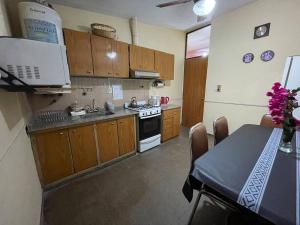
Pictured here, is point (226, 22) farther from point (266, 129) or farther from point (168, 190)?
point (168, 190)

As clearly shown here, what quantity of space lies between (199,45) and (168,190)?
12.4 feet

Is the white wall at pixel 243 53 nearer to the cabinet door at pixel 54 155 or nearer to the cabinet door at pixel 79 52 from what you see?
the cabinet door at pixel 79 52

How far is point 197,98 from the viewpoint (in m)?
3.85

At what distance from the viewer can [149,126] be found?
111 inches

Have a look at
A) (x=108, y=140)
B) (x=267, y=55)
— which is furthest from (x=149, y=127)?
(x=267, y=55)

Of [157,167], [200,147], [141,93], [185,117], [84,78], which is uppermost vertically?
[84,78]

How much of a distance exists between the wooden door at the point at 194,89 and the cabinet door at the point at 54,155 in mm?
3259

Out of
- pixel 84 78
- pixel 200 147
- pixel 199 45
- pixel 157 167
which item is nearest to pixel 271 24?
pixel 199 45

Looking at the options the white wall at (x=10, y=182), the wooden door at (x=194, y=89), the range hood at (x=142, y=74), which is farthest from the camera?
the wooden door at (x=194, y=89)

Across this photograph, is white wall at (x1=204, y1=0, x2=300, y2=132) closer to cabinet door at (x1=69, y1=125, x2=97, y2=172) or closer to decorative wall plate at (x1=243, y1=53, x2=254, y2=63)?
decorative wall plate at (x1=243, y1=53, x2=254, y2=63)

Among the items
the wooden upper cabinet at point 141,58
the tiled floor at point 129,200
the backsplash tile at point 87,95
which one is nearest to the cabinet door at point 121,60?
the wooden upper cabinet at point 141,58

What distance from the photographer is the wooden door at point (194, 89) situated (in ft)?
11.9

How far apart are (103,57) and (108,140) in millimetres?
1404

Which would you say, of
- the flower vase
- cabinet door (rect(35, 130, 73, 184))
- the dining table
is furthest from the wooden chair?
cabinet door (rect(35, 130, 73, 184))
